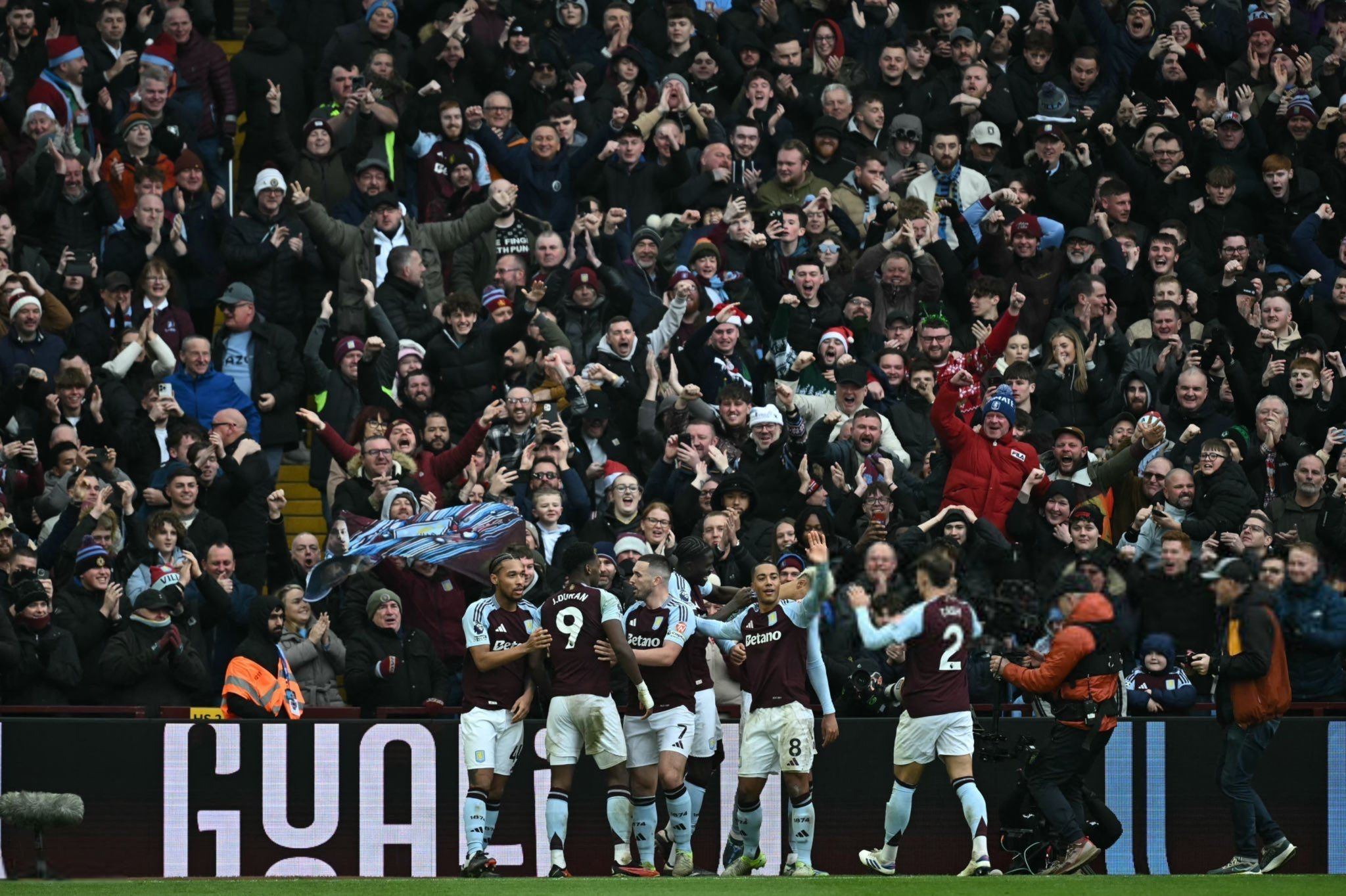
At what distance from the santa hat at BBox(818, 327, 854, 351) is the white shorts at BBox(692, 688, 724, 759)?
4317mm

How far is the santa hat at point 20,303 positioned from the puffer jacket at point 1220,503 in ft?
32.0

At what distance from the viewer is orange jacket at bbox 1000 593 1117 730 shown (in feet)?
48.6

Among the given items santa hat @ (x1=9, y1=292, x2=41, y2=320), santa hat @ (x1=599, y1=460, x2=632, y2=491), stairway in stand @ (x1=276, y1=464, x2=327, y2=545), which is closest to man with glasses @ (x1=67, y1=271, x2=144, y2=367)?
santa hat @ (x1=9, y1=292, x2=41, y2=320)

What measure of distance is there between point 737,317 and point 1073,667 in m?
5.61

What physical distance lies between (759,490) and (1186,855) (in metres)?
4.40

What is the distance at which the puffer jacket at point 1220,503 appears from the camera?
56.0ft

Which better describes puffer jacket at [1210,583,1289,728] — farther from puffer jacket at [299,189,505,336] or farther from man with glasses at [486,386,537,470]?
puffer jacket at [299,189,505,336]

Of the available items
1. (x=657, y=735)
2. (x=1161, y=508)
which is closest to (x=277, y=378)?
(x=657, y=735)

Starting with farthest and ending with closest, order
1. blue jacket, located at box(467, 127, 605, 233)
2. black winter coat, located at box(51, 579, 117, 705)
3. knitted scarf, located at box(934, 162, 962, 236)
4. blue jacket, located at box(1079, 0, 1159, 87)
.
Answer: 1. blue jacket, located at box(1079, 0, 1159, 87)
2. knitted scarf, located at box(934, 162, 962, 236)
3. blue jacket, located at box(467, 127, 605, 233)
4. black winter coat, located at box(51, 579, 117, 705)

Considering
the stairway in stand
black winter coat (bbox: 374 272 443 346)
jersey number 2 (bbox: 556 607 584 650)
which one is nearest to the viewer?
jersey number 2 (bbox: 556 607 584 650)

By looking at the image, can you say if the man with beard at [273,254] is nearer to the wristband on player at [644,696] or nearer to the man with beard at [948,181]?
the man with beard at [948,181]

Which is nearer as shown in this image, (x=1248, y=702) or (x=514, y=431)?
(x=1248, y=702)

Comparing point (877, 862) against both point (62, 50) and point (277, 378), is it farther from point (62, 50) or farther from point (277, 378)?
point (62, 50)

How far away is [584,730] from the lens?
15375mm
